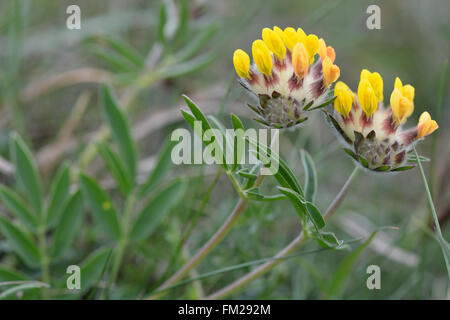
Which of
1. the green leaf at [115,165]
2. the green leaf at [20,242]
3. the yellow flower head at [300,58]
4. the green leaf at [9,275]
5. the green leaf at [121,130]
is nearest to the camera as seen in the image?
the yellow flower head at [300,58]

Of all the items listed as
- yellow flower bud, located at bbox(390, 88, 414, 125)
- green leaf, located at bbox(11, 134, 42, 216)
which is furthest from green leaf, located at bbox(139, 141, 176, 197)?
yellow flower bud, located at bbox(390, 88, 414, 125)

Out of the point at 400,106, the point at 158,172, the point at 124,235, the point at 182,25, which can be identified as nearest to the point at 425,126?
the point at 400,106

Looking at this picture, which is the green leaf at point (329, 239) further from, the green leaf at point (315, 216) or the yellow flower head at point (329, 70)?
the yellow flower head at point (329, 70)

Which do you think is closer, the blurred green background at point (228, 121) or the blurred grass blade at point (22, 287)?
the blurred grass blade at point (22, 287)

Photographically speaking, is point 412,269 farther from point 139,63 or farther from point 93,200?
point 139,63

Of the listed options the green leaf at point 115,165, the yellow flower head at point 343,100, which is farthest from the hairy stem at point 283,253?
the green leaf at point 115,165

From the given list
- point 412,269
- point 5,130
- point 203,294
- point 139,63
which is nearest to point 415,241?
point 412,269
